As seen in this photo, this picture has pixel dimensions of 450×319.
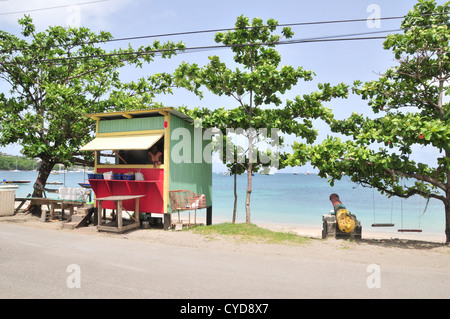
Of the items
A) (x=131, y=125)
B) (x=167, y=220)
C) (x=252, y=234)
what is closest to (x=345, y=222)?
(x=252, y=234)

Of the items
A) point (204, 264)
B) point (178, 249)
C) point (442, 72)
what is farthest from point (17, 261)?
point (442, 72)

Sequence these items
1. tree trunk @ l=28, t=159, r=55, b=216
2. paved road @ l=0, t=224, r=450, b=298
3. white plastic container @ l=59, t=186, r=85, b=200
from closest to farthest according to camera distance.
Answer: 1. paved road @ l=0, t=224, r=450, b=298
2. white plastic container @ l=59, t=186, r=85, b=200
3. tree trunk @ l=28, t=159, r=55, b=216

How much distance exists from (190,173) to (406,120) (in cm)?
874

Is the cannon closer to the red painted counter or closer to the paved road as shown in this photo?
the paved road

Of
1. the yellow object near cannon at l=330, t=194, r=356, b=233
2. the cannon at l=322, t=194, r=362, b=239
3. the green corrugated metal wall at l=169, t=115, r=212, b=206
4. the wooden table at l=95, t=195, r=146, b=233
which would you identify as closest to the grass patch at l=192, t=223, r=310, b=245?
the cannon at l=322, t=194, r=362, b=239

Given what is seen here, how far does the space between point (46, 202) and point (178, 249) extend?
9190mm

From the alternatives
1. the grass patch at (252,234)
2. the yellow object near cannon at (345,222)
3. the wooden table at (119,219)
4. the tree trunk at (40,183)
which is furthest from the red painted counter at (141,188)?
the yellow object near cannon at (345,222)

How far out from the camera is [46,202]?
47.0 ft

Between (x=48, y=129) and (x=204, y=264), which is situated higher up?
(x=48, y=129)

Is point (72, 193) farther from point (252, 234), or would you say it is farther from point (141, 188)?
point (252, 234)

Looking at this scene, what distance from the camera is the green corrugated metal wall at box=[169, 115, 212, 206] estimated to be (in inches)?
491

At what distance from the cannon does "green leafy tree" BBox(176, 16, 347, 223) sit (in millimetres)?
3426
